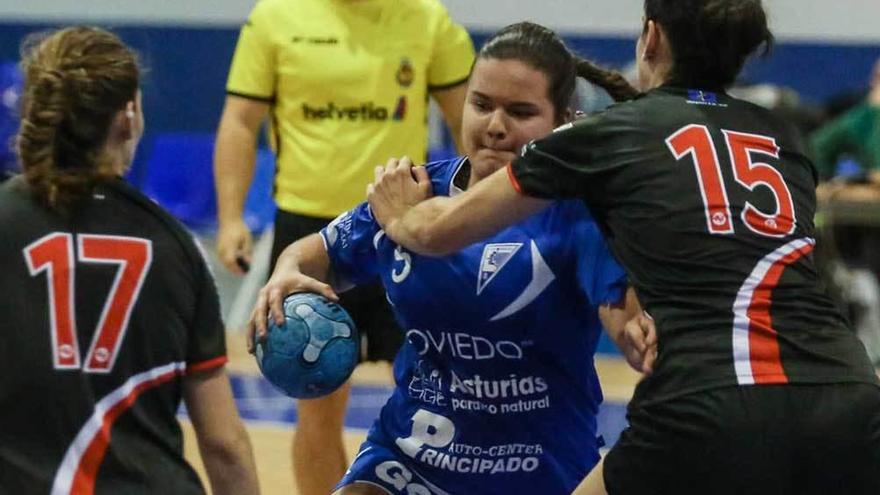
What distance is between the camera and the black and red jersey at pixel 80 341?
280 cm

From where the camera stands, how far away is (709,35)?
310 cm

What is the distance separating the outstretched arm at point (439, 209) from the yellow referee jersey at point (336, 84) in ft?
6.45

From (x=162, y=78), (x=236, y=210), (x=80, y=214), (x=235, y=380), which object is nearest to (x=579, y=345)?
(x=80, y=214)

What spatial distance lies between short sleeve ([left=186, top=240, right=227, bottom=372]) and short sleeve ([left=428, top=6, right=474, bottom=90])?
280cm

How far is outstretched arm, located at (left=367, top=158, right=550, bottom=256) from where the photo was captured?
10.3 feet

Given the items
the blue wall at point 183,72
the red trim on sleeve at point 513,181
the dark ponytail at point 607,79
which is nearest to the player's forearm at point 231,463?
the red trim on sleeve at point 513,181

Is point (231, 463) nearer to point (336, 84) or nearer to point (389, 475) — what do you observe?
point (389, 475)

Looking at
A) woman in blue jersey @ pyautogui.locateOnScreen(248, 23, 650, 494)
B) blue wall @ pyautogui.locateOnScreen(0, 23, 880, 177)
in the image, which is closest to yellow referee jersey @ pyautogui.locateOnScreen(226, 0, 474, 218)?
woman in blue jersey @ pyautogui.locateOnScreen(248, 23, 650, 494)

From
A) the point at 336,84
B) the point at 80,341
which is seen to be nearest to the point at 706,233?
the point at 80,341

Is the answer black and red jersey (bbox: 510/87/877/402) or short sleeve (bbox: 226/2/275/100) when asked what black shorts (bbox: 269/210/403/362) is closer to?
short sleeve (bbox: 226/2/275/100)

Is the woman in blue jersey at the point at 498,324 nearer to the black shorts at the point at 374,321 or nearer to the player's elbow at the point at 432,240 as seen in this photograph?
the player's elbow at the point at 432,240

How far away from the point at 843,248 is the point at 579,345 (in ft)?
22.3

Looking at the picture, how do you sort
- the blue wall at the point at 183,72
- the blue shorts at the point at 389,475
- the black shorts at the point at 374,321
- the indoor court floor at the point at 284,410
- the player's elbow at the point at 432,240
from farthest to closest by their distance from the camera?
the blue wall at the point at 183,72
the indoor court floor at the point at 284,410
the black shorts at the point at 374,321
the blue shorts at the point at 389,475
the player's elbow at the point at 432,240

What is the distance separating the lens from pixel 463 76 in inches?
225
